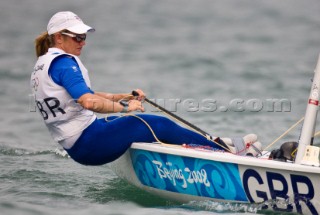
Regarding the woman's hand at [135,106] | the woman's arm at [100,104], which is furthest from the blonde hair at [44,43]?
the woman's hand at [135,106]

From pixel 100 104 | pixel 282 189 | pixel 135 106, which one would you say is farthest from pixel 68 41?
pixel 282 189

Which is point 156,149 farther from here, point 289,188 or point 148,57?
point 148,57

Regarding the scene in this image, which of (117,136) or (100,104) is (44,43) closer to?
(100,104)

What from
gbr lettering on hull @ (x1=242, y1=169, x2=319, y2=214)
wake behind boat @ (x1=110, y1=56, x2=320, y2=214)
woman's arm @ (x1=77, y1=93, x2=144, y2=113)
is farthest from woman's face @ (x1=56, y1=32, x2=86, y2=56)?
gbr lettering on hull @ (x1=242, y1=169, x2=319, y2=214)

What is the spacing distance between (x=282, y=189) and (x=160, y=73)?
1007 cm

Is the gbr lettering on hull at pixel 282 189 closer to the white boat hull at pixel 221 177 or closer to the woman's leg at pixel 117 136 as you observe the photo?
the white boat hull at pixel 221 177

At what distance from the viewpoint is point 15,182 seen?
8555 mm

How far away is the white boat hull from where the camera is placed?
700 cm

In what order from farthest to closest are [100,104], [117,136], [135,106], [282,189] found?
[117,136]
[135,106]
[100,104]
[282,189]

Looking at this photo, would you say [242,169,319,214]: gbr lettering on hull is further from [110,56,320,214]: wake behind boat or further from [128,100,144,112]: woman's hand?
[128,100,144,112]: woman's hand

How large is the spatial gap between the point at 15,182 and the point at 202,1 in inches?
703

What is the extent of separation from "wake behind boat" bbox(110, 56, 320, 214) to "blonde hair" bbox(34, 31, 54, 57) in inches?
45.5

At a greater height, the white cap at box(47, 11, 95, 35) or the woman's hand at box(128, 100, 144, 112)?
the white cap at box(47, 11, 95, 35)

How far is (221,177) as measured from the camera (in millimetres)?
7387
